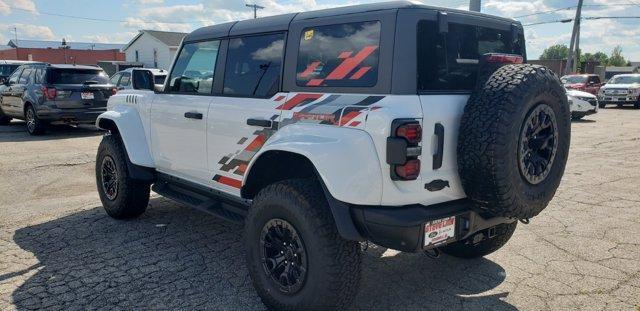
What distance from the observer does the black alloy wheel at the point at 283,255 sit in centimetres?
299

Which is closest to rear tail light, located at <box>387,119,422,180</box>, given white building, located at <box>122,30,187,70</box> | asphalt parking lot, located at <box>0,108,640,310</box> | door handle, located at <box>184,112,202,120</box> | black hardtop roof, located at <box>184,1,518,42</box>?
black hardtop roof, located at <box>184,1,518,42</box>

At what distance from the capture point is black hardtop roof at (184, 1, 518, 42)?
2889mm

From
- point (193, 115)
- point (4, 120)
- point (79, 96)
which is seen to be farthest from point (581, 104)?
point (4, 120)

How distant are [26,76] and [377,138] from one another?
12731 millimetres

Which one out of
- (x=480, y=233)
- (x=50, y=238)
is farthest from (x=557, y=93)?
(x=50, y=238)

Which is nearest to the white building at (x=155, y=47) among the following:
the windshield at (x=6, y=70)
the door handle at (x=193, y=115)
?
the windshield at (x=6, y=70)

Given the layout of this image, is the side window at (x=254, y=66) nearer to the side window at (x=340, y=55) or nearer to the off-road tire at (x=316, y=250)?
the side window at (x=340, y=55)

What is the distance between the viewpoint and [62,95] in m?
11.4

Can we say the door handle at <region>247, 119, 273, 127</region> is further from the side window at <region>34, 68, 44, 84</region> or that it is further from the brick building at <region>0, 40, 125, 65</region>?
the brick building at <region>0, 40, 125, 65</region>

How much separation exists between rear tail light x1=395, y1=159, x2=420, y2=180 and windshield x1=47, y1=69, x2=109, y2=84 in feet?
36.4

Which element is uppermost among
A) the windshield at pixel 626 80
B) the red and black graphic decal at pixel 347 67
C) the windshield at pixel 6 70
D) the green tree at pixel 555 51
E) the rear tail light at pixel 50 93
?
the green tree at pixel 555 51

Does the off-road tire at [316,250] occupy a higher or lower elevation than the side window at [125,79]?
lower

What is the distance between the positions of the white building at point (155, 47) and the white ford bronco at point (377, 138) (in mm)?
43905

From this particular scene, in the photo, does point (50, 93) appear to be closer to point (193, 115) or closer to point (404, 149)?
point (193, 115)
